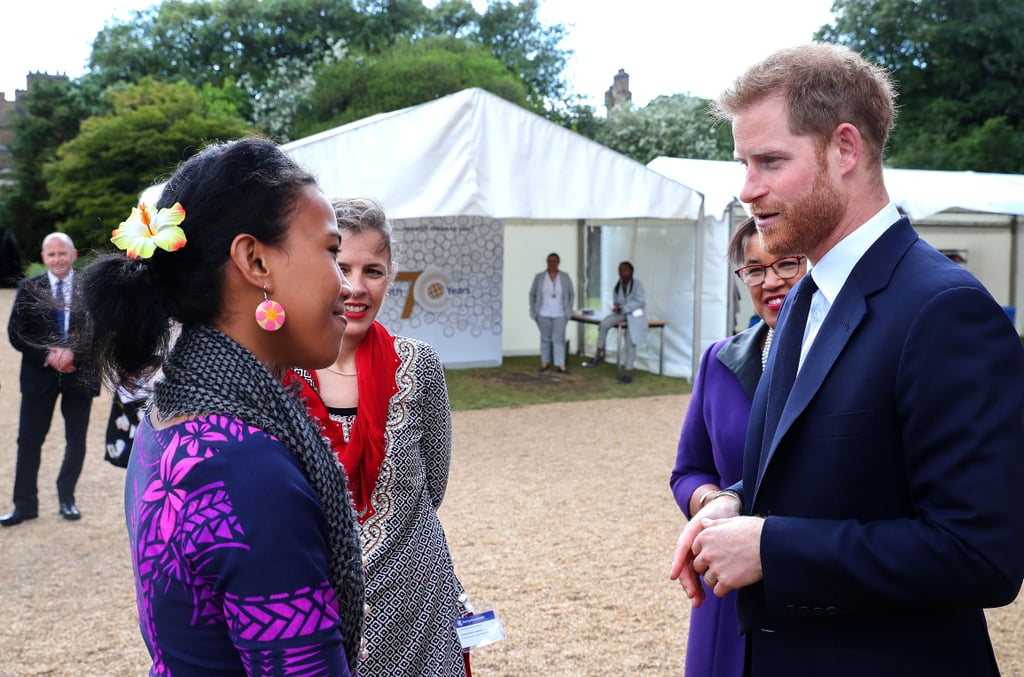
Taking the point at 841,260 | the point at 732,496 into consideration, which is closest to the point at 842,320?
the point at 841,260

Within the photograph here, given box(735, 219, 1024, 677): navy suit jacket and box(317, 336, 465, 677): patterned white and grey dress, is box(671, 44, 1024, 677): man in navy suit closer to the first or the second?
box(735, 219, 1024, 677): navy suit jacket

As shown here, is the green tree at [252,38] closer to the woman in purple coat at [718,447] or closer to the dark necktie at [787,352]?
the woman in purple coat at [718,447]

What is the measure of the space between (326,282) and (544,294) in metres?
13.0

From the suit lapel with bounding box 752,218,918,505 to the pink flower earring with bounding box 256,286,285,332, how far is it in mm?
851

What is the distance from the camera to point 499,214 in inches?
409

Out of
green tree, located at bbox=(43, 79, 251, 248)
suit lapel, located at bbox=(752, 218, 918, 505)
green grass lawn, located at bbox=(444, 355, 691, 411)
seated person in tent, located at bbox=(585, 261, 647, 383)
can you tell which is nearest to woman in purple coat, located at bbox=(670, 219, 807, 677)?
suit lapel, located at bbox=(752, 218, 918, 505)

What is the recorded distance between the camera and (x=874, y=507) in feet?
4.85

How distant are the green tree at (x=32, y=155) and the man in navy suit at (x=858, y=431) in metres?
38.5

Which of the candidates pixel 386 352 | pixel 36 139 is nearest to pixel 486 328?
pixel 386 352

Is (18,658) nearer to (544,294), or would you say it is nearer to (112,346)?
(112,346)

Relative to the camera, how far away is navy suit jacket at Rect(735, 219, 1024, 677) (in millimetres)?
1355

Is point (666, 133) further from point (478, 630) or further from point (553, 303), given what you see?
point (478, 630)

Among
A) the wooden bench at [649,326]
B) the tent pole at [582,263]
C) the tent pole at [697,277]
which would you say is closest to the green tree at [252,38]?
the tent pole at [582,263]

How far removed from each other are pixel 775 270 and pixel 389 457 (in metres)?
1.35
